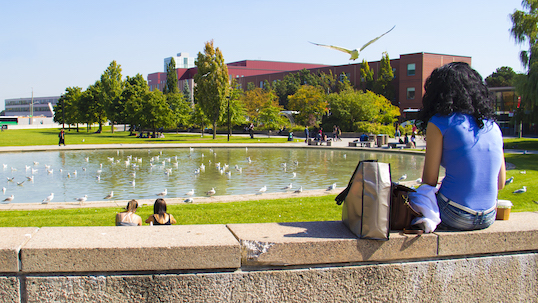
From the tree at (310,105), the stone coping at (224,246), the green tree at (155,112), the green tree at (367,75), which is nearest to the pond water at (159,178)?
the stone coping at (224,246)

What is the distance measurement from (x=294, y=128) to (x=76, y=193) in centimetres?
4772

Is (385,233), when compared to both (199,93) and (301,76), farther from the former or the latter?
(301,76)

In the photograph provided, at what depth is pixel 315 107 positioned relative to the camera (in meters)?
60.2

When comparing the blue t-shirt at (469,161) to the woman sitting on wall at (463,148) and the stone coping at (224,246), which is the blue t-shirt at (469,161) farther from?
the stone coping at (224,246)

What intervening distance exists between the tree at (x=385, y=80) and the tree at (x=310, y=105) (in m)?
14.2

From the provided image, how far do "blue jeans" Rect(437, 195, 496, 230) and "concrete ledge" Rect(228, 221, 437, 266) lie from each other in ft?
0.80

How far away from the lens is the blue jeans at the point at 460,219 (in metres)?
3.36

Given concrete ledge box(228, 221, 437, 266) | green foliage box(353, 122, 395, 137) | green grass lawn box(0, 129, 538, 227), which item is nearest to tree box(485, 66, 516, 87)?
green foliage box(353, 122, 395, 137)

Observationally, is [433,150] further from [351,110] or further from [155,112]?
[351,110]

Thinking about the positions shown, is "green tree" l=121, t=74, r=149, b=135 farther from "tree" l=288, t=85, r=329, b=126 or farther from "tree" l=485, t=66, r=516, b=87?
"tree" l=485, t=66, r=516, b=87

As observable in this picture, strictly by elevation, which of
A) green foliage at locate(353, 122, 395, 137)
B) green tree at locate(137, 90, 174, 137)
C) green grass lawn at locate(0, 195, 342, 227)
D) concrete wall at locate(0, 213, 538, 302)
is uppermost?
green tree at locate(137, 90, 174, 137)

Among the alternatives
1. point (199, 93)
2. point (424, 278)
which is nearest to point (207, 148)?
point (199, 93)

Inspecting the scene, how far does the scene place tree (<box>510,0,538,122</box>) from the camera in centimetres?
2778

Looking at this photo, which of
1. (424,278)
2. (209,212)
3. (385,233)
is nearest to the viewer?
(385,233)
